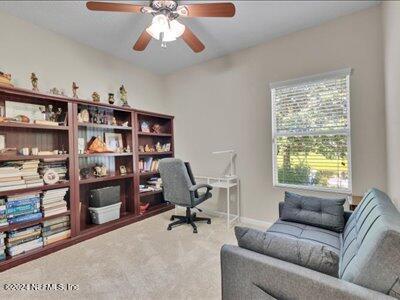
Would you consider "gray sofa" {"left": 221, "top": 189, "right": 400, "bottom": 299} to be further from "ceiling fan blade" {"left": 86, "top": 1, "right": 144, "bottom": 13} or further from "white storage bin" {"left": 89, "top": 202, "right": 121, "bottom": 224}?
"white storage bin" {"left": 89, "top": 202, "right": 121, "bottom": 224}

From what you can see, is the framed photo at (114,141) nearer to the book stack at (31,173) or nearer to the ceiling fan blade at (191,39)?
the book stack at (31,173)

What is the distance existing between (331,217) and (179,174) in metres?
1.76

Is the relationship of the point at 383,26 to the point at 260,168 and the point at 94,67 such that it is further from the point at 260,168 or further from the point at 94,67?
A: the point at 94,67

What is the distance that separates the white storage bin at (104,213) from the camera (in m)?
3.05

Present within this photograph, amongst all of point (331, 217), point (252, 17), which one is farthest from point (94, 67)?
point (331, 217)

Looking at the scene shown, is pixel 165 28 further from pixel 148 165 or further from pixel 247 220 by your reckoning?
pixel 247 220

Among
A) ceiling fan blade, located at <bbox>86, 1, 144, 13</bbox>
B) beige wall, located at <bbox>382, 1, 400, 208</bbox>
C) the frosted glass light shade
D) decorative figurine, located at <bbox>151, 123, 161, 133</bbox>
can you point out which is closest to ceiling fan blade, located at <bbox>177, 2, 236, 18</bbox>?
the frosted glass light shade

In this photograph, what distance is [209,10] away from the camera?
187 cm

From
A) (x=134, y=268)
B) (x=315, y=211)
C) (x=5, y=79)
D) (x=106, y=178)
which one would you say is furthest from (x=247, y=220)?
(x=5, y=79)

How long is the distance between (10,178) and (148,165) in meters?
1.97

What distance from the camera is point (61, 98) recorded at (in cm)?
255

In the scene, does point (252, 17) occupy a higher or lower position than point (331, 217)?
higher

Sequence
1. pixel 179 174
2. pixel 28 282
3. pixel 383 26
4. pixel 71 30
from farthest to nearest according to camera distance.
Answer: pixel 179 174 < pixel 71 30 < pixel 383 26 < pixel 28 282

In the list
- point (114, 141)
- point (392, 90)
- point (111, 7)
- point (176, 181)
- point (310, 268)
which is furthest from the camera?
point (114, 141)
